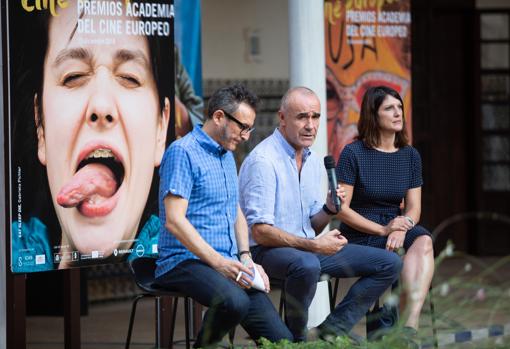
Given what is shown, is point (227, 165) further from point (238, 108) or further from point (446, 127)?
point (446, 127)

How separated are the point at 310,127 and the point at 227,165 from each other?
0.75m

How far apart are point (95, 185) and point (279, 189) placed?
3.17 ft

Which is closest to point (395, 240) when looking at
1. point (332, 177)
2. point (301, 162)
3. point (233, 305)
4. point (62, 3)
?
point (301, 162)

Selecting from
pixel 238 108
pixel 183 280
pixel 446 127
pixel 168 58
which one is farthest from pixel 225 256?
pixel 446 127

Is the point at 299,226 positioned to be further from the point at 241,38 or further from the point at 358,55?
the point at 241,38

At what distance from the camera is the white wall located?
10484mm

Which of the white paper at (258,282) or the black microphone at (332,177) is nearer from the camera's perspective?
the white paper at (258,282)

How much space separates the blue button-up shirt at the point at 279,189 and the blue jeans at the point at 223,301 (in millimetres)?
717

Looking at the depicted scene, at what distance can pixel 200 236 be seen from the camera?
224 inches

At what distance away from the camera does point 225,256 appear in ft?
19.4

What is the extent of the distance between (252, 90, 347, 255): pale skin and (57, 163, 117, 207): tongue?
85cm

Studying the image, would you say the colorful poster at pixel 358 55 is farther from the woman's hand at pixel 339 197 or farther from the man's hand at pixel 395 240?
the woman's hand at pixel 339 197

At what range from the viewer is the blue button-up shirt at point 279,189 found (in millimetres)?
6422

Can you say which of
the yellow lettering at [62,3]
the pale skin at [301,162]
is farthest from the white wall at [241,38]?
the yellow lettering at [62,3]
